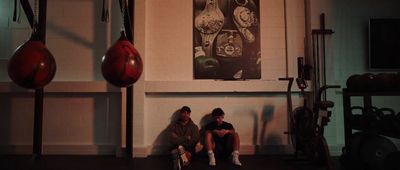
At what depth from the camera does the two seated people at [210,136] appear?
3.43 m

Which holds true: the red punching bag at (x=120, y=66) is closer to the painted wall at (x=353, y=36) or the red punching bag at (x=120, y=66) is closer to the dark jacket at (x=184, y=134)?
the dark jacket at (x=184, y=134)

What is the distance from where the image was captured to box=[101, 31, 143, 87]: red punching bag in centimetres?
189

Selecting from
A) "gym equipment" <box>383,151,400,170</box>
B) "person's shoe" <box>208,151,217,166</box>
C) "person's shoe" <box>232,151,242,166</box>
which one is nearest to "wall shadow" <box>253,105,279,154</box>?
"person's shoe" <box>232,151,242,166</box>

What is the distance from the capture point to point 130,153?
3543mm

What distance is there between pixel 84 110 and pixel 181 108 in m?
1.40

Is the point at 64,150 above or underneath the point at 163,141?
underneath

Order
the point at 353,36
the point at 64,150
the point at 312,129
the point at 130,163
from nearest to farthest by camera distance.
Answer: the point at 312,129 → the point at 130,163 → the point at 64,150 → the point at 353,36

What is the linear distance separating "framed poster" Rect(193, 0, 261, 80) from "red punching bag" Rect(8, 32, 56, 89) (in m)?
2.22

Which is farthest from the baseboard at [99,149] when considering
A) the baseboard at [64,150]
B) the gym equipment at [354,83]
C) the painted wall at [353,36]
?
the gym equipment at [354,83]

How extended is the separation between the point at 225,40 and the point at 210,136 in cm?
138

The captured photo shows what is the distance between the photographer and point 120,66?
189 cm

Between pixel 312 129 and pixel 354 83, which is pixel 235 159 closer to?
pixel 312 129

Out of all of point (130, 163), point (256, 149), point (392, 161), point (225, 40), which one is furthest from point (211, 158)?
point (392, 161)

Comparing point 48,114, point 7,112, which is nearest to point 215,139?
point 48,114
